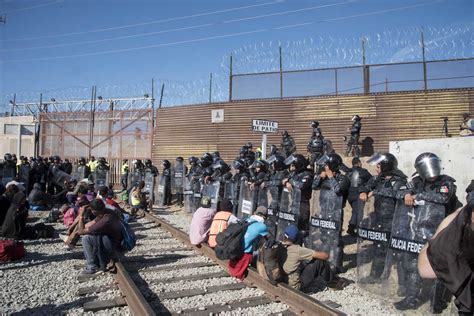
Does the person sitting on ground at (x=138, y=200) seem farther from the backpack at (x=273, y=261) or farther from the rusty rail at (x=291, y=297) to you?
the backpack at (x=273, y=261)

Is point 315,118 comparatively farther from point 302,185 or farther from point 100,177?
point 302,185

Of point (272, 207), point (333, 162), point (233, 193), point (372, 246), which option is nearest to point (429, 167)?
point (372, 246)

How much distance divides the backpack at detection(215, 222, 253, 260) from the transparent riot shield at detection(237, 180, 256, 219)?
2.53 metres

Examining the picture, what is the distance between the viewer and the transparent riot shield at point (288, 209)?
738 cm

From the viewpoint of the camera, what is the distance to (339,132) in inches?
738

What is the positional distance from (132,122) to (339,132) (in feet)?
42.0

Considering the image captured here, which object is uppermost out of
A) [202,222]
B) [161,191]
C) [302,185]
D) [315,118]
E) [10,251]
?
[315,118]

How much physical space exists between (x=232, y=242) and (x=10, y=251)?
4.31 m

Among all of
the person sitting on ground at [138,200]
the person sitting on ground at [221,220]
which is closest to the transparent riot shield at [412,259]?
the person sitting on ground at [221,220]

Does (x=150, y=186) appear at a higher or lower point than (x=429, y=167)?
lower

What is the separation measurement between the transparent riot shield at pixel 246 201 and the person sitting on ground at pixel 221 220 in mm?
1560

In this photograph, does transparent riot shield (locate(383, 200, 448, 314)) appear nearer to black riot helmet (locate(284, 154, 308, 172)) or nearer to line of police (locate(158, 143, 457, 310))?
line of police (locate(158, 143, 457, 310))

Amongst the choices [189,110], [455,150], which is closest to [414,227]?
[455,150]

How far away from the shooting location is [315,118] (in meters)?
19.4
